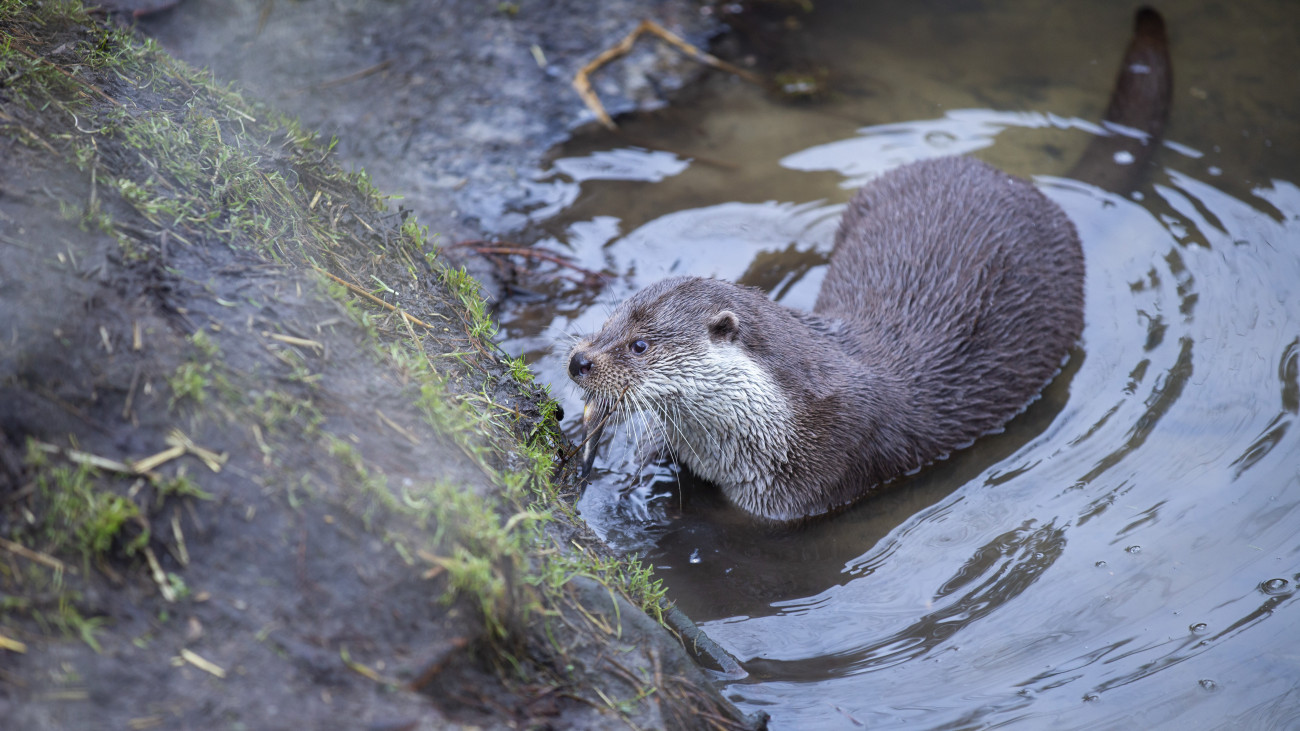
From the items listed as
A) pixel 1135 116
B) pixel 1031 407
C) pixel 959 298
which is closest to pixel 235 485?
pixel 959 298

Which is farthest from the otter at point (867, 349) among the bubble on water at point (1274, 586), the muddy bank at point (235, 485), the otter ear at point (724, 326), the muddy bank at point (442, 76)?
the muddy bank at point (442, 76)

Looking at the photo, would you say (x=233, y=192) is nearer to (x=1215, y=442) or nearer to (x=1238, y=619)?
(x=1238, y=619)

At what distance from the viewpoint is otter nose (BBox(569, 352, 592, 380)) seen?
124 inches

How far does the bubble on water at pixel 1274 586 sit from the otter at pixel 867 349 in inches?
43.3

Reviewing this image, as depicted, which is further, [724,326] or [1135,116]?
[1135,116]

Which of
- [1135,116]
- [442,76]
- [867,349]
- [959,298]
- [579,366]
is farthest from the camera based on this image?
[442,76]

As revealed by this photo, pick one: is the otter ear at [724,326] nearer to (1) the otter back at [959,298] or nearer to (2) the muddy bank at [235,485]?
(1) the otter back at [959,298]

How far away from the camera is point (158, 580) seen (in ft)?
5.73

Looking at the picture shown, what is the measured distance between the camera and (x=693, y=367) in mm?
3197

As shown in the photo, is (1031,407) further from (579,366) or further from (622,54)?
(622,54)

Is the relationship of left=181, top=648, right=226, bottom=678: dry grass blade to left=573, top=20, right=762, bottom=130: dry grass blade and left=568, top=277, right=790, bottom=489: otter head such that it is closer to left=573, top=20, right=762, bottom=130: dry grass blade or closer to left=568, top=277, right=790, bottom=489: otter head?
left=568, top=277, right=790, bottom=489: otter head

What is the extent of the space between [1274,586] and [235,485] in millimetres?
3103

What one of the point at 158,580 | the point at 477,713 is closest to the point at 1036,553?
the point at 477,713

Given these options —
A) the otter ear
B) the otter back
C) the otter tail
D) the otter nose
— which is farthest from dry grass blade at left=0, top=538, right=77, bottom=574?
the otter tail
